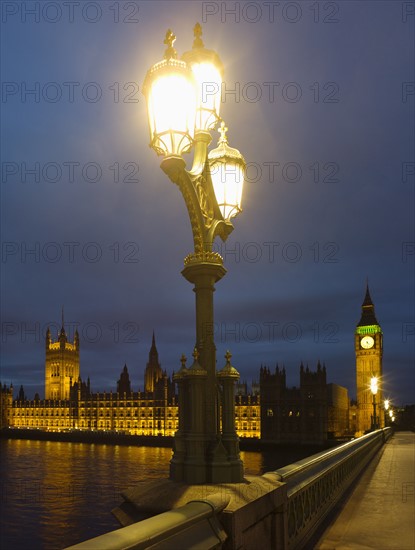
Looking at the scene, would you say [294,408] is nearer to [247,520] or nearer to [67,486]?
[67,486]

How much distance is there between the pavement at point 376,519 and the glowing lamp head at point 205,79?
5466 millimetres

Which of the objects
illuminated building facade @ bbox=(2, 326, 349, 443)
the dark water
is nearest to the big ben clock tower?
illuminated building facade @ bbox=(2, 326, 349, 443)

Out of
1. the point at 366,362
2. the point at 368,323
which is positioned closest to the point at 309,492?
the point at 366,362

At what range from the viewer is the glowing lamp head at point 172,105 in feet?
18.9

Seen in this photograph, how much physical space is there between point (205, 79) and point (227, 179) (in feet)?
4.28

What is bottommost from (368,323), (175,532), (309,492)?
(309,492)

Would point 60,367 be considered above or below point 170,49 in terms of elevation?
below

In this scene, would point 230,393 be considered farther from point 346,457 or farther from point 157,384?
point 157,384

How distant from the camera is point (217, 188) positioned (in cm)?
740

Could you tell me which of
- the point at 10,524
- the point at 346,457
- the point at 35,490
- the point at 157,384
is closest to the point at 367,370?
the point at 157,384

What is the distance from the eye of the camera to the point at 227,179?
7383 millimetres

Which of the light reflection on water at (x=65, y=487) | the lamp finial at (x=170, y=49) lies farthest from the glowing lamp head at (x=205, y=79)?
the light reflection on water at (x=65, y=487)

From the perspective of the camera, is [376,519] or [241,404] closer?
[376,519]

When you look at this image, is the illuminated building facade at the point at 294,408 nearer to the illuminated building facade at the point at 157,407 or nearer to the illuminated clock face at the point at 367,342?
the illuminated building facade at the point at 157,407
